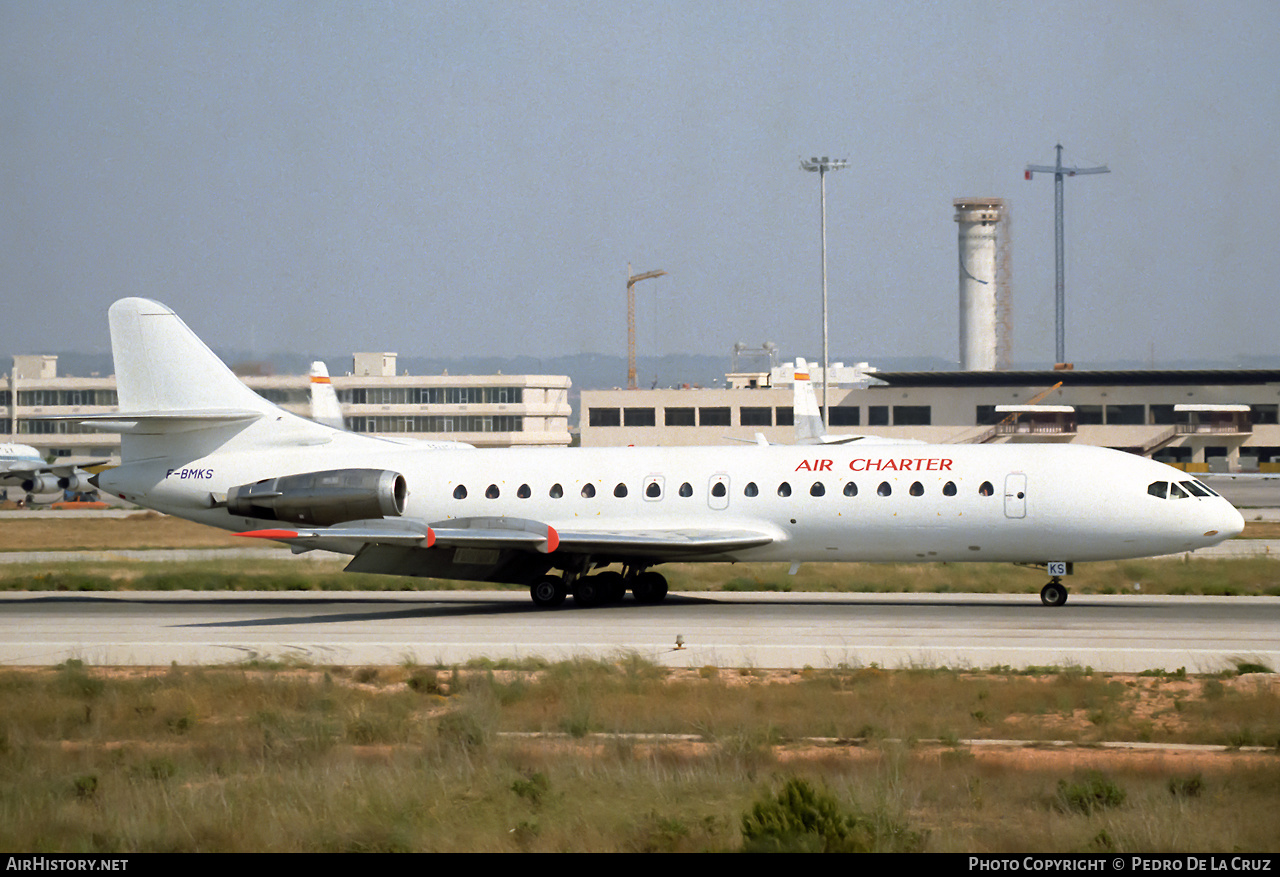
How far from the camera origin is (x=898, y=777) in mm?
11469

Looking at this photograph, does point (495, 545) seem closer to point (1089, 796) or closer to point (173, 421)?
point (173, 421)

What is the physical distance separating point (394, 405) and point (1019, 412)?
48.6 m

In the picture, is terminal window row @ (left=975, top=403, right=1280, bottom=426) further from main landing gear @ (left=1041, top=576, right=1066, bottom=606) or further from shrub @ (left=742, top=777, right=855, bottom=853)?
shrub @ (left=742, top=777, right=855, bottom=853)

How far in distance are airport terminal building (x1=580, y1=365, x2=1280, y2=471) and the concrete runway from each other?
77.1 metres

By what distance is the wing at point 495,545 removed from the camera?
27.0 m

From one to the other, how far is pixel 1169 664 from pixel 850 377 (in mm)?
146469

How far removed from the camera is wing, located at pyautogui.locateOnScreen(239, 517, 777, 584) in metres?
27.0

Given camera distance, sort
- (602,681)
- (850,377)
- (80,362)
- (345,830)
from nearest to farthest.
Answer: (345,830) < (602,681) < (80,362) < (850,377)

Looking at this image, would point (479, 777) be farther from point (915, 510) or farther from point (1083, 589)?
point (1083, 589)

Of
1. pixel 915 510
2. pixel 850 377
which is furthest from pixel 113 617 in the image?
pixel 850 377

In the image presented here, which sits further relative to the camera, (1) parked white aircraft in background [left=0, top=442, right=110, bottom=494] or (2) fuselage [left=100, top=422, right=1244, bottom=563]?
(1) parked white aircraft in background [left=0, top=442, right=110, bottom=494]

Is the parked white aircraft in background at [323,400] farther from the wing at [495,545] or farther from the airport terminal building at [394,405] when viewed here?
the airport terminal building at [394,405]

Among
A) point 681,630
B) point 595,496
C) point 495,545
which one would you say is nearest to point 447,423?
point 595,496

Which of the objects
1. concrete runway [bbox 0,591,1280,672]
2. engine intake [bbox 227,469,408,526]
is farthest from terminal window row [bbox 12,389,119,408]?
engine intake [bbox 227,469,408,526]
